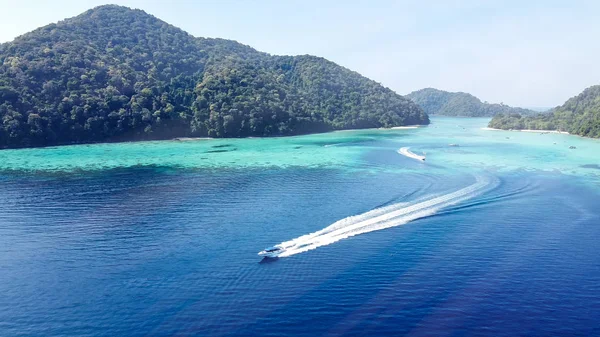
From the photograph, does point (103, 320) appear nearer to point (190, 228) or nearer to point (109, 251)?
point (109, 251)

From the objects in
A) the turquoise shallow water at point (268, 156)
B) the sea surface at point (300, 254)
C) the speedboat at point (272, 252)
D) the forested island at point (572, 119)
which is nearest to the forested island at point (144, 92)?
the turquoise shallow water at point (268, 156)

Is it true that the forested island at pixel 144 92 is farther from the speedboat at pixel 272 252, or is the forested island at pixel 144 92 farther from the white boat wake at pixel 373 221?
the speedboat at pixel 272 252

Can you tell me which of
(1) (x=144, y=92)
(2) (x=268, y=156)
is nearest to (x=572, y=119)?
(2) (x=268, y=156)

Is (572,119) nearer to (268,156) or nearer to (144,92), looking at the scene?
(268,156)

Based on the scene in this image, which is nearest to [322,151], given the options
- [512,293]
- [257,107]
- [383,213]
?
[257,107]

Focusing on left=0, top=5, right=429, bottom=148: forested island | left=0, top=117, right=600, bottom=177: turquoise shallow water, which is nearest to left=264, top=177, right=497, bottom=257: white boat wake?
left=0, top=117, right=600, bottom=177: turquoise shallow water

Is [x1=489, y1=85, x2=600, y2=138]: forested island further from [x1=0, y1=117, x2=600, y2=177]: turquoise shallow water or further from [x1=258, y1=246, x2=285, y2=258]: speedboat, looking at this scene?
[x1=258, y1=246, x2=285, y2=258]: speedboat
